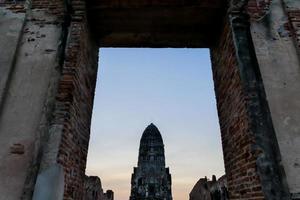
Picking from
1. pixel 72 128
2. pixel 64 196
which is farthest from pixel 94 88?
pixel 64 196

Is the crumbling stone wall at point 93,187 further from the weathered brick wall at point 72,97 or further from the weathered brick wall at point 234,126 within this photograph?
the weathered brick wall at point 234,126

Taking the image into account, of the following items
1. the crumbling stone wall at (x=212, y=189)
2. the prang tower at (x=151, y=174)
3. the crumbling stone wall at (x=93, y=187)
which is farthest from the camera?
the prang tower at (x=151, y=174)

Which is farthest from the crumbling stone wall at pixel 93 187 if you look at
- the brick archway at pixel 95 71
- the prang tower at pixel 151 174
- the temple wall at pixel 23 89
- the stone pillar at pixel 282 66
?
the prang tower at pixel 151 174

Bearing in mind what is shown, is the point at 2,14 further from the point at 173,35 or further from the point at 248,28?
the point at 248,28

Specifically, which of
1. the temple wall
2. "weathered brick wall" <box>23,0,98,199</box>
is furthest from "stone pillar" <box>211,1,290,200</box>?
the temple wall

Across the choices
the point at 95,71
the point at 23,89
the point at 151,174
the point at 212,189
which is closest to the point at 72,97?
the point at 23,89

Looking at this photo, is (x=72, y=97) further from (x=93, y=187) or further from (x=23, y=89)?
(x=93, y=187)

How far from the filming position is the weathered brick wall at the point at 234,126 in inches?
137

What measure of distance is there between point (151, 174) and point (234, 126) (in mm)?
23625

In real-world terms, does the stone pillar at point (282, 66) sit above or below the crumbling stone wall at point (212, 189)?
above

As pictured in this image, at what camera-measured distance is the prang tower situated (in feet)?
83.8

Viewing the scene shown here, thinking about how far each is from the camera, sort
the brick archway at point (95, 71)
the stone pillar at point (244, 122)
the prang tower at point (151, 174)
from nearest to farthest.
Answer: the stone pillar at point (244, 122)
the brick archway at point (95, 71)
the prang tower at point (151, 174)

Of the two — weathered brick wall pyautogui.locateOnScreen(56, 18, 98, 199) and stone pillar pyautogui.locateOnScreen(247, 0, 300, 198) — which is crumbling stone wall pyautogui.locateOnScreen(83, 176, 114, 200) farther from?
stone pillar pyautogui.locateOnScreen(247, 0, 300, 198)

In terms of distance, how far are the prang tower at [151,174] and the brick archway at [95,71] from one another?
2235 centimetres
